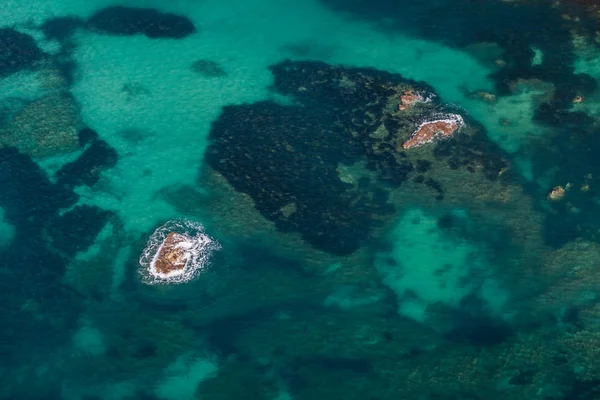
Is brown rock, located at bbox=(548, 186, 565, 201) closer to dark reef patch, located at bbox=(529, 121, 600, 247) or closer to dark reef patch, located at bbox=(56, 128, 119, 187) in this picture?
dark reef patch, located at bbox=(529, 121, 600, 247)

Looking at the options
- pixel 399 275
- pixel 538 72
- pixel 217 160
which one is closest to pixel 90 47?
pixel 217 160

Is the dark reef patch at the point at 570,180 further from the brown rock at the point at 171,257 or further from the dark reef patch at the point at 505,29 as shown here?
the brown rock at the point at 171,257

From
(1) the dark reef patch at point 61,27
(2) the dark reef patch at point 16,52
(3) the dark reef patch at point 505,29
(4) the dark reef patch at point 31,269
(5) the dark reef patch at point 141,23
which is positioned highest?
(3) the dark reef patch at point 505,29

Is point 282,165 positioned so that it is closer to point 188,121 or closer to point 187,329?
point 188,121

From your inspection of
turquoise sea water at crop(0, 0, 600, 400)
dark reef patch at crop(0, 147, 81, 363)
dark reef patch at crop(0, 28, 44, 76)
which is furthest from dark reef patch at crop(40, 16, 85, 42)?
dark reef patch at crop(0, 147, 81, 363)

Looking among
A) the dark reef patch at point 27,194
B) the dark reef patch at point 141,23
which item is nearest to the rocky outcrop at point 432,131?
the dark reef patch at point 141,23

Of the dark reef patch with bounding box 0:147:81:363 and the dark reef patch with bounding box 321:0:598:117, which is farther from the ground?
the dark reef patch with bounding box 321:0:598:117
